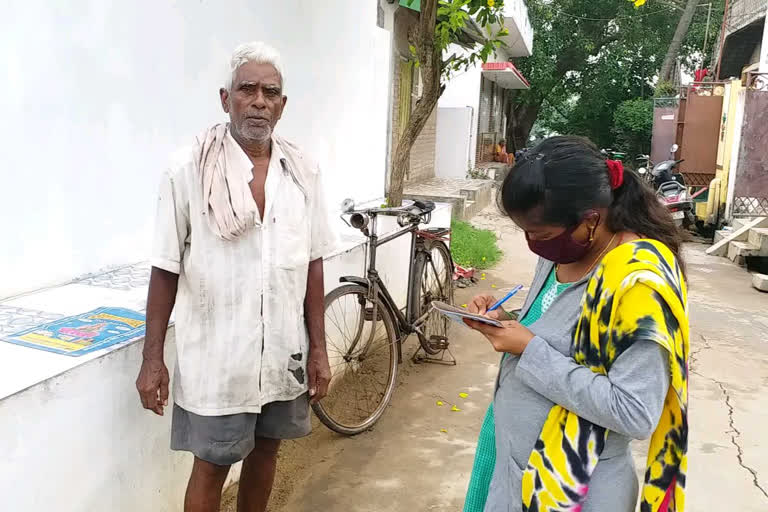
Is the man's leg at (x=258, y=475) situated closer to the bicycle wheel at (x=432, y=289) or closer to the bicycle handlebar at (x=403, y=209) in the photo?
the bicycle handlebar at (x=403, y=209)

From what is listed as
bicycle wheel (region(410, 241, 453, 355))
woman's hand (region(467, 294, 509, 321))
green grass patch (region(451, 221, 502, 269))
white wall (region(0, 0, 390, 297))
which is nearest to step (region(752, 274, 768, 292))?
green grass patch (region(451, 221, 502, 269))

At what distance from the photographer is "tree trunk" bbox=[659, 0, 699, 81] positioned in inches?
831

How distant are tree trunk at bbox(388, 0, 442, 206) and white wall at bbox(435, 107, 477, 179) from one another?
29.0 feet

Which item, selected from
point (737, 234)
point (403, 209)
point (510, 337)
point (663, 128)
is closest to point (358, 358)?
point (403, 209)

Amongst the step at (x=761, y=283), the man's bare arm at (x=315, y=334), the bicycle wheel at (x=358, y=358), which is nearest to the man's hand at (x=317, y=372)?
the man's bare arm at (x=315, y=334)

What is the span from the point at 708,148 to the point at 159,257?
12.9 meters

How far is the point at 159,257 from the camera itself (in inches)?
77.1

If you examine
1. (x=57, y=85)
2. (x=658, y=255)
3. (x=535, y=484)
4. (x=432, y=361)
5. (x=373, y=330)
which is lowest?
(x=432, y=361)

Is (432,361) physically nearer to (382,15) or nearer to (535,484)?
Result: (535,484)

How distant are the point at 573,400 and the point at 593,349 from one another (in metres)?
0.12

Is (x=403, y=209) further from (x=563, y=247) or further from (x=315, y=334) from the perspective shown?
(x=563, y=247)

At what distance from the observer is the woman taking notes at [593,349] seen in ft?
4.48

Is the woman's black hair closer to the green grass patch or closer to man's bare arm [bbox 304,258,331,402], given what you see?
man's bare arm [bbox 304,258,331,402]

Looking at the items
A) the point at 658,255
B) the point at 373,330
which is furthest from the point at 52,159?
the point at 658,255
